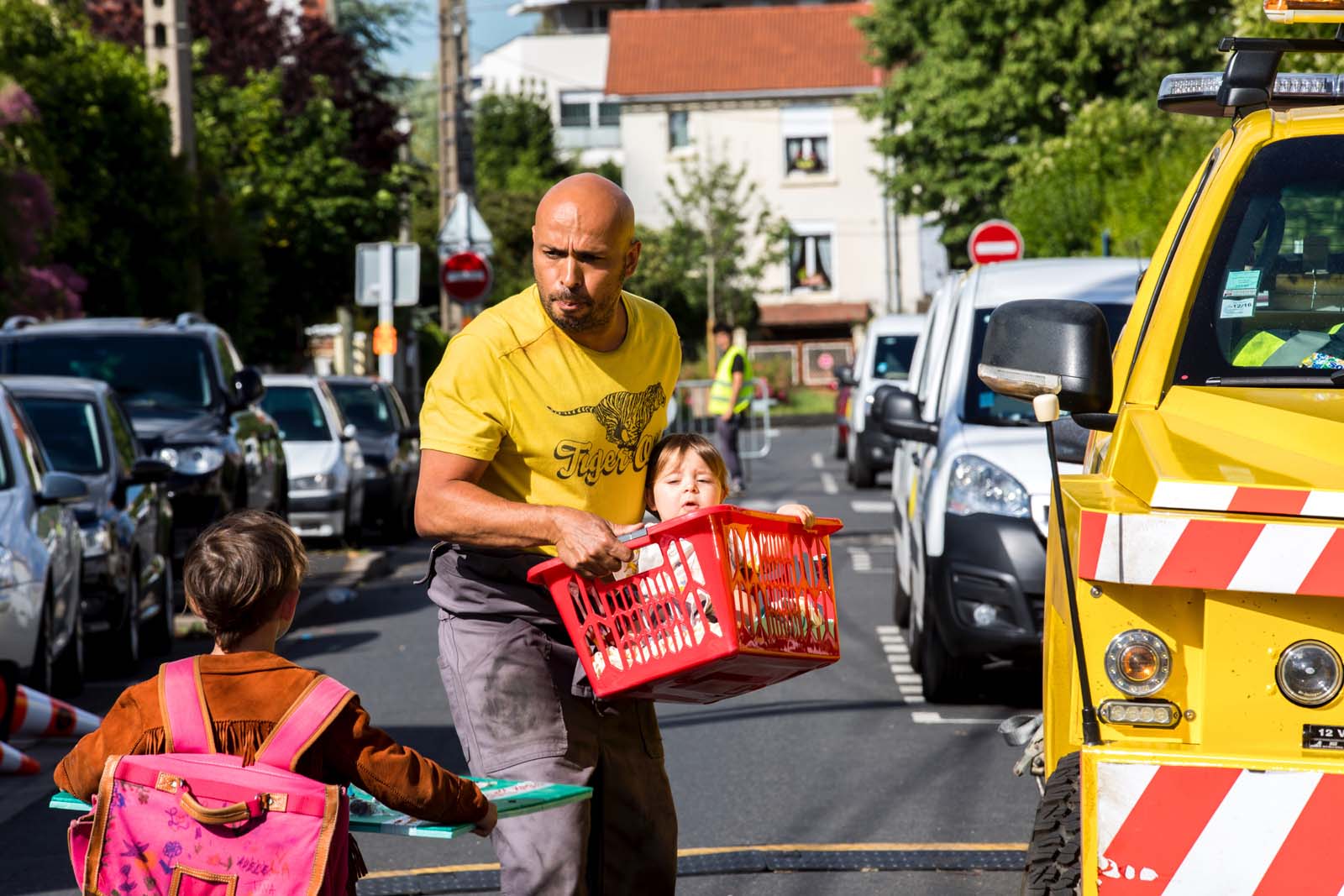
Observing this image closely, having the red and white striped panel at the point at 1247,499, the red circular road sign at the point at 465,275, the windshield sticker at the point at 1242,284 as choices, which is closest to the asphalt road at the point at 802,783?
the windshield sticker at the point at 1242,284

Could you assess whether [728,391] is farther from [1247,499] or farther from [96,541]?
[1247,499]

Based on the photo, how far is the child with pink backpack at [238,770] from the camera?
11.6ft

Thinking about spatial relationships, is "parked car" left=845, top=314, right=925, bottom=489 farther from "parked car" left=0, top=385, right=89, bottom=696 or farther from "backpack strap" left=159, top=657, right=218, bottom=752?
"backpack strap" left=159, top=657, right=218, bottom=752

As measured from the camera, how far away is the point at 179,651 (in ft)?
42.6

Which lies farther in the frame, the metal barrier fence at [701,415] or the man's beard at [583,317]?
the metal barrier fence at [701,415]

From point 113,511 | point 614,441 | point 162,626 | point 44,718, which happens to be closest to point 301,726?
point 614,441

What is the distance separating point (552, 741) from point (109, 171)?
73.6 feet

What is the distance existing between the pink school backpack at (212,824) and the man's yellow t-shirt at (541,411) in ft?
3.31

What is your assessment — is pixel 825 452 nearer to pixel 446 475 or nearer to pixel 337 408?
pixel 337 408

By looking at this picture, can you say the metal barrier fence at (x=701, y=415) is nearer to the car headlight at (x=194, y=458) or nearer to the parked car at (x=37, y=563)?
the car headlight at (x=194, y=458)

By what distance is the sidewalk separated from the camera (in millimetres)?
8430

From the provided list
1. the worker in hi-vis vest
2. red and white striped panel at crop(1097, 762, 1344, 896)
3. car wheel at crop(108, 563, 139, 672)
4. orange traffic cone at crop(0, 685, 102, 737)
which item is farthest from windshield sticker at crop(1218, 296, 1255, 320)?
the worker in hi-vis vest

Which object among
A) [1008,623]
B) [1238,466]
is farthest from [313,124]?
[1238,466]

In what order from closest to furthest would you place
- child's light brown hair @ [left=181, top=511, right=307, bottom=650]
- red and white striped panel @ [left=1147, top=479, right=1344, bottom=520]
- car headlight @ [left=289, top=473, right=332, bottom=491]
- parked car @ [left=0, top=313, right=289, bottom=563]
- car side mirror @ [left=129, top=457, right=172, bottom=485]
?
1. red and white striped panel @ [left=1147, top=479, right=1344, bottom=520]
2. child's light brown hair @ [left=181, top=511, right=307, bottom=650]
3. car side mirror @ [left=129, top=457, right=172, bottom=485]
4. parked car @ [left=0, top=313, right=289, bottom=563]
5. car headlight @ [left=289, top=473, right=332, bottom=491]
